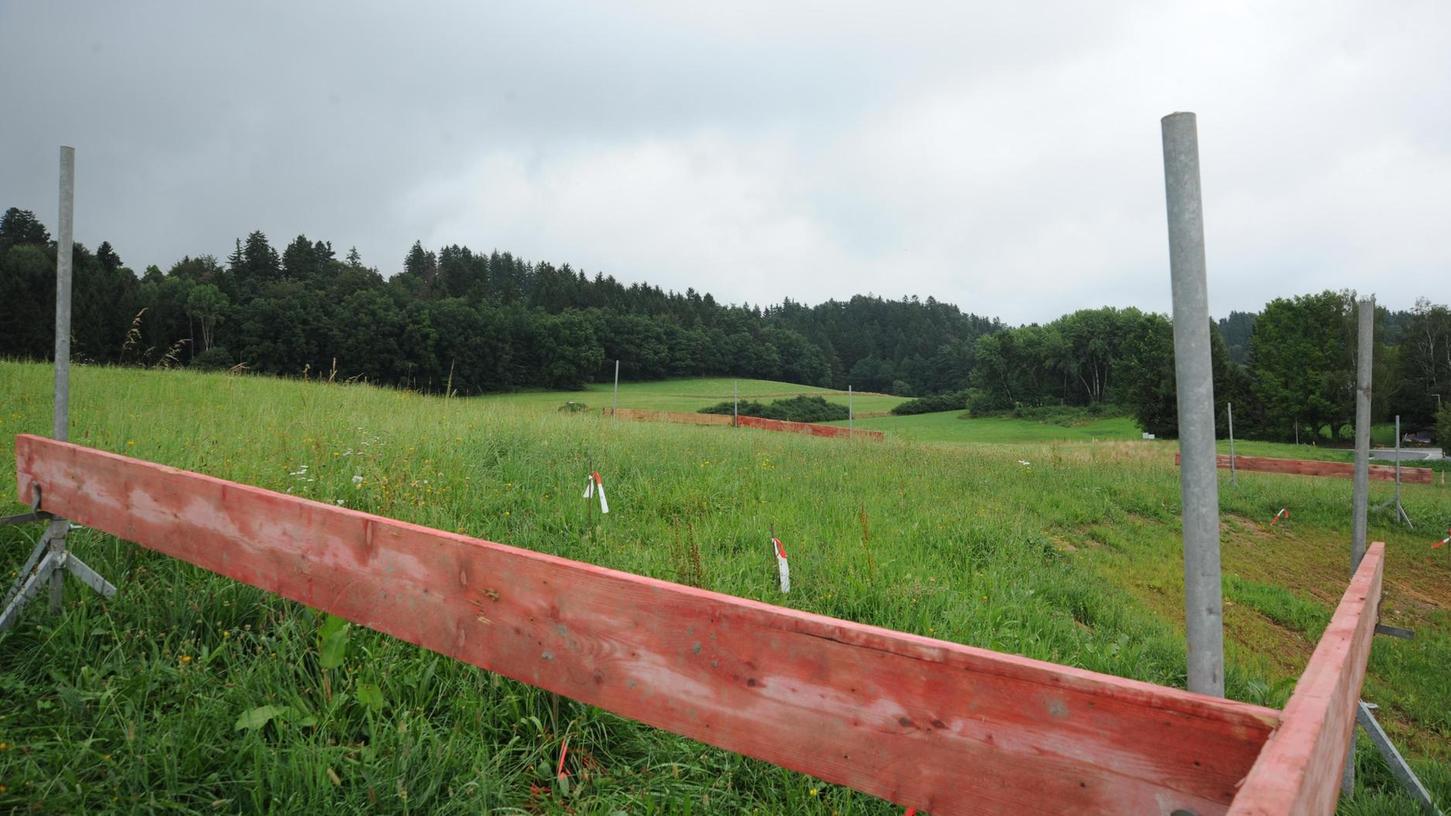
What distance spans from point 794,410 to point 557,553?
93.5ft

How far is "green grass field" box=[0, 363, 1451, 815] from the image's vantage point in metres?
2.38

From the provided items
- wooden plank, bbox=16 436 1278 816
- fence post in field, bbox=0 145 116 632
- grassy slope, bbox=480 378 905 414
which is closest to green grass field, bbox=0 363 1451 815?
fence post in field, bbox=0 145 116 632

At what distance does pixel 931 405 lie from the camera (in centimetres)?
4891

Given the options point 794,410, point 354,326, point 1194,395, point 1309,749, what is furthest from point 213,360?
point 794,410

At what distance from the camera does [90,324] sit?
1822 centimetres

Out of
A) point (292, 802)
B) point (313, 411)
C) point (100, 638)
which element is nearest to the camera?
point (292, 802)

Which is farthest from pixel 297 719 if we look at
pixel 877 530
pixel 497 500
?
pixel 877 530

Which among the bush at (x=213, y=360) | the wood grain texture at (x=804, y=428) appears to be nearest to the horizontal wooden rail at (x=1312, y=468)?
the wood grain texture at (x=804, y=428)

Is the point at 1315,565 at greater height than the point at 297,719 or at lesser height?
lesser

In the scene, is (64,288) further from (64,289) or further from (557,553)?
(557,553)

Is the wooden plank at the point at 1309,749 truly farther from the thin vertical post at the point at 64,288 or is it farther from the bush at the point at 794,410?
the bush at the point at 794,410

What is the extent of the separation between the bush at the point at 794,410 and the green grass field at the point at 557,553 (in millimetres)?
16449

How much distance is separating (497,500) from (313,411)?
14.5 ft

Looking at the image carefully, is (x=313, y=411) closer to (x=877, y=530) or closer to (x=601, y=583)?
(x=877, y=530)
